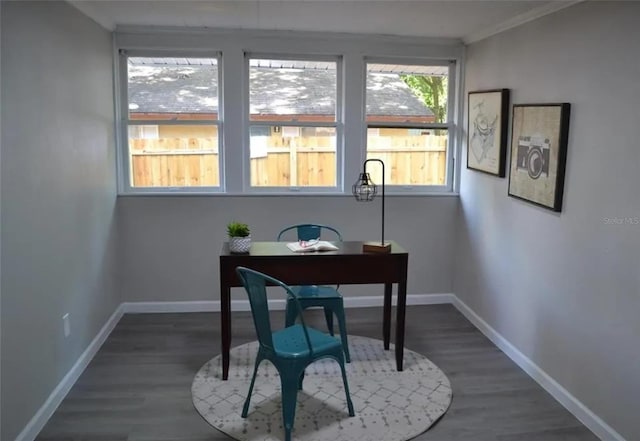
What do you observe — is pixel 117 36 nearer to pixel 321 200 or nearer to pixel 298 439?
pixel 321 200

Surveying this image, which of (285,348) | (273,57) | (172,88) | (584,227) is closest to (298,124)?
(273,57)

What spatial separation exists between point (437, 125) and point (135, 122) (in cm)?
250

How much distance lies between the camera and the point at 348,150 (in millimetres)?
4582

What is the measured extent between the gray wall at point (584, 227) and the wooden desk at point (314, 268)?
2.84 ft

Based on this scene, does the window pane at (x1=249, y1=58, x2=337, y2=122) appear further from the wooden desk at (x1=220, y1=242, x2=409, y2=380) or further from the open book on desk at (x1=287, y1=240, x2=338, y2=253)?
the wooden desk at (x1=220, y1=242, x2=409, y2=380)

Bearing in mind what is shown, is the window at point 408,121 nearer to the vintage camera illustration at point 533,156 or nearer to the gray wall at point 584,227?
the gray wall at point 584,227

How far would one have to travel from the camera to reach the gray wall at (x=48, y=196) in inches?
97.9

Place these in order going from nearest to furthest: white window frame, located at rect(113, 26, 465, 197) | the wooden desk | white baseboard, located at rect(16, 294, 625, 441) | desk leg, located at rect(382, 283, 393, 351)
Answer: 1. white baseboard, located at rect(16, 294, 625, 441)
2. the wooden desk
3. desk leg, located at rect(382, 283, 393, 351)
4. white window frame, located at rect(113, 26, 465, 197)

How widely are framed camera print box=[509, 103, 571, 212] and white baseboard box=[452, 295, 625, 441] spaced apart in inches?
40.5

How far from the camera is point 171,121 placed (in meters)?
4.43

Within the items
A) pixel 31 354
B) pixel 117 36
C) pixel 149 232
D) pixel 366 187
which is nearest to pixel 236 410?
pixel 31 354

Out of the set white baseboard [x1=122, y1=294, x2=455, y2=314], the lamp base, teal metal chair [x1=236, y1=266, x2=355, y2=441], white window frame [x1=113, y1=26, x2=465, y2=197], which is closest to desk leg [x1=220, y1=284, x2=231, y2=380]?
teal metal chair [x1=236, y1=266, x2=355, y2=441]

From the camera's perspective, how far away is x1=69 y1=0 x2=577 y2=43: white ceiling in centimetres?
333

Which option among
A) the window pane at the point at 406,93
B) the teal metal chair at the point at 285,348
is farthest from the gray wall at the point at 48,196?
the window pane at the point at 406,93
